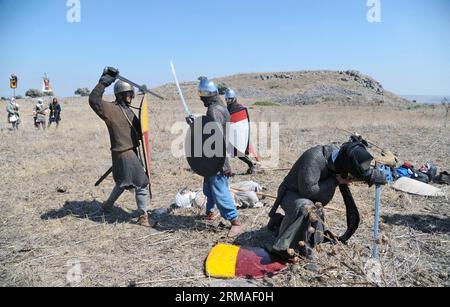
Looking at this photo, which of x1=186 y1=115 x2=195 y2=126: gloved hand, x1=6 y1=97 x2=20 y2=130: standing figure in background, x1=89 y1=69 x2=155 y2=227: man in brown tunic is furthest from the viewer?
x1=6 y1=97 x2=20 y2=130: standing figure in background

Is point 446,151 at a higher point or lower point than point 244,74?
lower

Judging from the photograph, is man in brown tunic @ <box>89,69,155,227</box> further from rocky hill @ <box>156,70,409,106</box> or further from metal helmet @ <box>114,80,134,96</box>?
rocky hill @ <box>156,70,409,106</box>

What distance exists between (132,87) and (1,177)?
415 centimetres

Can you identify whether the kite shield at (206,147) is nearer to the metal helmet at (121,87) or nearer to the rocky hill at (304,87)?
the metal helmet at (121,87)

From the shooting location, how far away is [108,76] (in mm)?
4324

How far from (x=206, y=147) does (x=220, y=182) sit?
1.35 ft

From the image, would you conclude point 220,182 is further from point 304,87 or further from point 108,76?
point 304,87

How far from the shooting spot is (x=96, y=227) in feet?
15.3

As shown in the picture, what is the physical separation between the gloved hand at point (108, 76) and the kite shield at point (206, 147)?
102 centimetres

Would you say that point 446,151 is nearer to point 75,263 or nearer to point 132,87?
point 132,87

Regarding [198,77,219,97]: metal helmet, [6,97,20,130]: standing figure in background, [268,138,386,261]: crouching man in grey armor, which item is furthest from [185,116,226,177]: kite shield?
[6,97,20,130]: standing figure in background

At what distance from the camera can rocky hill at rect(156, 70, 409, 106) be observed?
36688 mm

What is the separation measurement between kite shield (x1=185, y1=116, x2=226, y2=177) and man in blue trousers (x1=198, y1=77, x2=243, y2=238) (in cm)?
9

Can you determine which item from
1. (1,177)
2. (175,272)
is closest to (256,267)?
(175,272)
